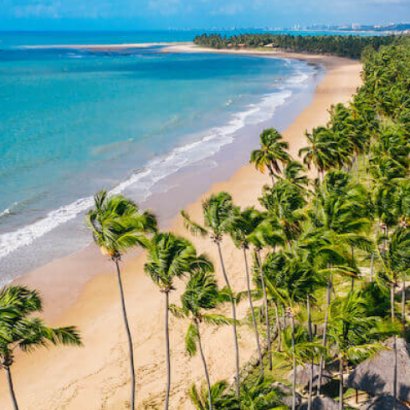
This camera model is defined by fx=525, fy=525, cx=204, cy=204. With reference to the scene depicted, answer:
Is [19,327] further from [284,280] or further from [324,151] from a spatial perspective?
[324,151]

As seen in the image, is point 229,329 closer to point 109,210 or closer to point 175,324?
point 175,324

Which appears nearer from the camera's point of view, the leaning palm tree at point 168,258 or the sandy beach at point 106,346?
the leaning palm tree at point 168,258

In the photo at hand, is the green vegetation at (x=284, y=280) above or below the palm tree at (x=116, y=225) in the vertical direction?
below

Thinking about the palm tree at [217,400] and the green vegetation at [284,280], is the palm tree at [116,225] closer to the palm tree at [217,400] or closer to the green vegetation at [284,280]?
the green vegetation at [284,280]

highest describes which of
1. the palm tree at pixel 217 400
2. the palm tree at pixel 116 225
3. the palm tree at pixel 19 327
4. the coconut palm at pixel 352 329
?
the palm tree at pixel 116 225

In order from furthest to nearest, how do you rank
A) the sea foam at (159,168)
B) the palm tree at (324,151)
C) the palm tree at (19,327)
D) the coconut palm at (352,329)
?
the sea foam at (159,168) → the palm tree at (324,151) → the coconut palm at (352,329) → the palm tree at (19,327)

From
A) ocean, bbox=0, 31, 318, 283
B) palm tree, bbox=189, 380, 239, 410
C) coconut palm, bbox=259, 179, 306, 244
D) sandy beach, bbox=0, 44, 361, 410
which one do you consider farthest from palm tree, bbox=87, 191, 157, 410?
ocean, bbox=0, 31, 318, 283

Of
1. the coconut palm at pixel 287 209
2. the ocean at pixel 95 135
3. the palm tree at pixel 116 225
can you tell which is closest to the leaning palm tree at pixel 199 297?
the palm tree at pixel 116 225
